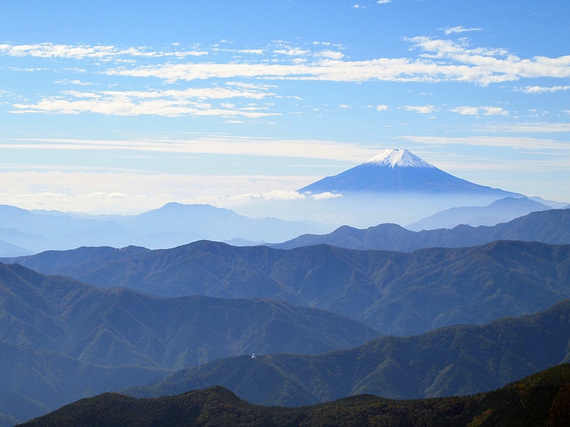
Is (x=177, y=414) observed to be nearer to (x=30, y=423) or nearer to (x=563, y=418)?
(x=30, y=423)

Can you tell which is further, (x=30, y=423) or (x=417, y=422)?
(x=30, y=423)

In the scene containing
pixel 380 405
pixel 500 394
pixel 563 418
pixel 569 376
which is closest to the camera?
pixel 563 418

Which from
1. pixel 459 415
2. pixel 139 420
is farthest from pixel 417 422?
pixel 139 420

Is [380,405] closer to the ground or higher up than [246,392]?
higher up

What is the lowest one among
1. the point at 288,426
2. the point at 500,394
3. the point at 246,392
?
the point at 246,392

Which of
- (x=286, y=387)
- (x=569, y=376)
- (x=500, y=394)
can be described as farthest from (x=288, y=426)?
(x=286, y=387)

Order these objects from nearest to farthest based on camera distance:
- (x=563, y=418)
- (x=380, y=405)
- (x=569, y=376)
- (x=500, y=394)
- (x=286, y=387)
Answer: (x=563, y=418) < (x=569, y=376) < (x=500, y=394) < (x=380, y=405) < (x=286, y=387)

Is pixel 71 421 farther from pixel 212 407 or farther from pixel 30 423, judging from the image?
pixel 212 407
